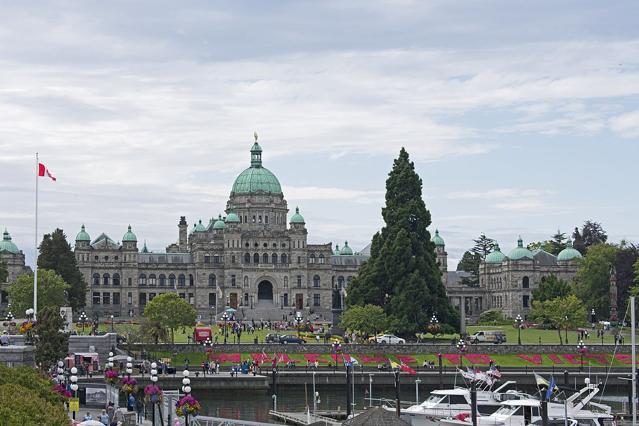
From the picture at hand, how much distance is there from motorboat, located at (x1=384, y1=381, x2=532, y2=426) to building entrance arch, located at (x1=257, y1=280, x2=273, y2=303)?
126098mm

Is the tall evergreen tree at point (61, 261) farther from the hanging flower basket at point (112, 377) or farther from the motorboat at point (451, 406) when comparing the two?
the motorboat at point (451, 406)

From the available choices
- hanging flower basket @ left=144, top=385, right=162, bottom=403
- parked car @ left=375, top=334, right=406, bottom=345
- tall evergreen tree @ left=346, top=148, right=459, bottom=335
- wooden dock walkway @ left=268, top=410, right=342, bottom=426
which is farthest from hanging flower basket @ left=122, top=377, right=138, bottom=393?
tall evergreen tree @ left=346, top=148, right=459, bottom=335

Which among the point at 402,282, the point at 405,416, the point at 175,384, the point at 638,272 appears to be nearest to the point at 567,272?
the point at 638,272

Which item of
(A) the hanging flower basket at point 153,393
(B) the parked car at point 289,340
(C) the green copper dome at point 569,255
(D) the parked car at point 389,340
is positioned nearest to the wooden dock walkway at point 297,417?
(A) the hanging flower basket at point 153,393

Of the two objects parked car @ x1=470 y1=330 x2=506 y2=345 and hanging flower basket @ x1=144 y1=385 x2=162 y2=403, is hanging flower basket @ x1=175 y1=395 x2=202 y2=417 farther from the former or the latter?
parked car @ x1=470 y1=330 x2=506 y2=345

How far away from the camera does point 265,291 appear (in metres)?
197

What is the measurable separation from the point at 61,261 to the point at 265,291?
47.9 metres

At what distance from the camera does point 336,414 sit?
77250mm

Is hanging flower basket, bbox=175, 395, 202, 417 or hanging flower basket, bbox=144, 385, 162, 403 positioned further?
hanging flower basket, bbox=144, 385, 162, 403

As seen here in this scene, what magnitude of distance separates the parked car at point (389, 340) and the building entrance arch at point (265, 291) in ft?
258

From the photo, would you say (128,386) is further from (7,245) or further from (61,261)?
(7,245)

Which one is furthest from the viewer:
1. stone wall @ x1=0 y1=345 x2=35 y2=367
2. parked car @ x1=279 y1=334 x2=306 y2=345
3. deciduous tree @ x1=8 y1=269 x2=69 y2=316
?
deciduous tree @ x1=8 y1=269 x2=69 y2=316

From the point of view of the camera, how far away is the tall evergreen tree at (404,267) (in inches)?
4724

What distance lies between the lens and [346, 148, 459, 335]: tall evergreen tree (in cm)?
12000
